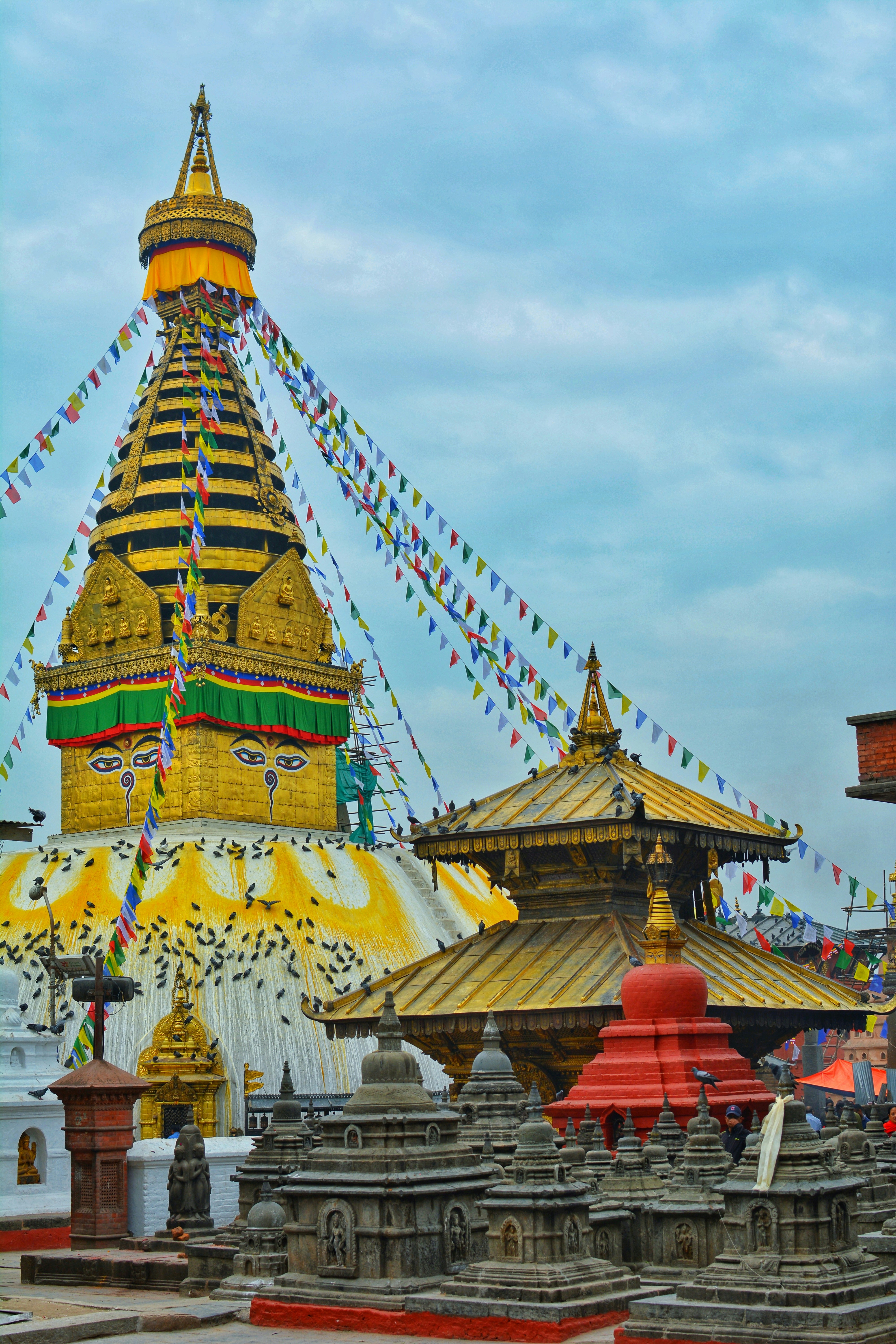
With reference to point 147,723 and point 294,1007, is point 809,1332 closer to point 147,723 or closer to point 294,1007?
point 294,1007

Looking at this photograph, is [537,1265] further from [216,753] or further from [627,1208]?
[216,753]

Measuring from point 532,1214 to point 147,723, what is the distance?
2417 cm

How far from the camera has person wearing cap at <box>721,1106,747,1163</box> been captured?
13.8 meters

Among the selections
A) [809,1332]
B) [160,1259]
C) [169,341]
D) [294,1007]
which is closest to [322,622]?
[169,341]

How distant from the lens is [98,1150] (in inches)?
680

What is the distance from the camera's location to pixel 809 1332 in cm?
838

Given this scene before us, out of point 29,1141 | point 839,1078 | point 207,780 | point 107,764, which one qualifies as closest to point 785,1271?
point 29,1141

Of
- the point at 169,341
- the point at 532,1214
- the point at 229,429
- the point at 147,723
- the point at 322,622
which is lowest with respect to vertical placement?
the point at 532,1214

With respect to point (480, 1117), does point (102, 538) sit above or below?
above

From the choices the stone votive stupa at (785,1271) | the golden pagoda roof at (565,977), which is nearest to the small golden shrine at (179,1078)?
the golden pagoda roof at (565,977)

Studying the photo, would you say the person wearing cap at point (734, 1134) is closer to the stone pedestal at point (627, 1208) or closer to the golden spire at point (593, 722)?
the stone pedestal at point (627, 1208)

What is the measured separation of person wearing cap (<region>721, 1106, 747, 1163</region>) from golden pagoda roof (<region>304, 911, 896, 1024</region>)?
2.56m

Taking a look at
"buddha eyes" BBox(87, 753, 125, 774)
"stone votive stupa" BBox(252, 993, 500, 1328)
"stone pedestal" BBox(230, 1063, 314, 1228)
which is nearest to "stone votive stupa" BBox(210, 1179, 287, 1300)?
"stone votive stupa" BBox(252, 993, 500, 1328)

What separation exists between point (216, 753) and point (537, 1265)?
2386 centimetres
